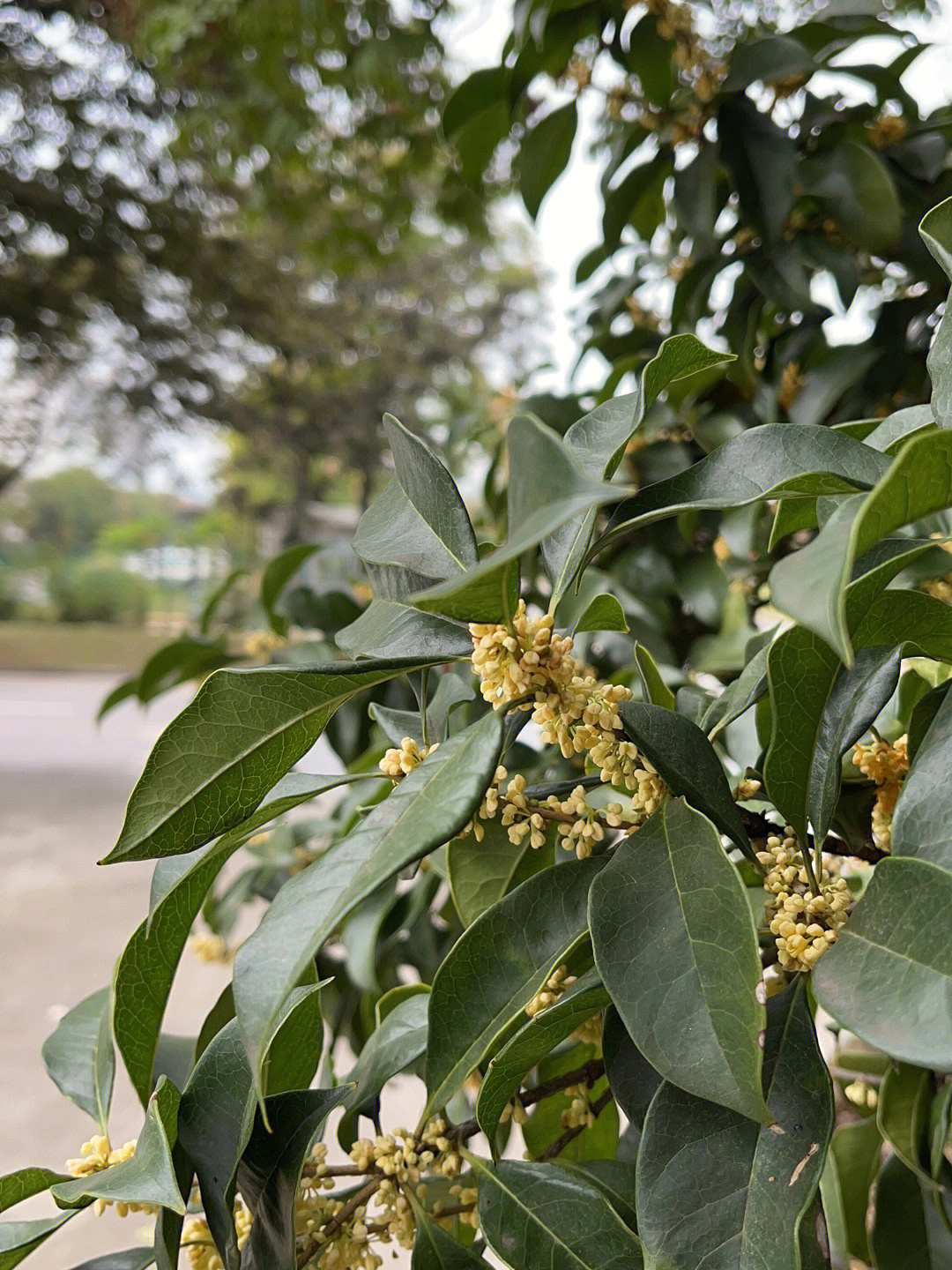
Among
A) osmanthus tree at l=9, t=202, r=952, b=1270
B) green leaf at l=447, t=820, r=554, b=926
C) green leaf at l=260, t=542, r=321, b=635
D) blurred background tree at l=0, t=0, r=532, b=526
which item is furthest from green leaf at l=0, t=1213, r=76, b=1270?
blurred background tree at l=0, t=0, r=532, b=526

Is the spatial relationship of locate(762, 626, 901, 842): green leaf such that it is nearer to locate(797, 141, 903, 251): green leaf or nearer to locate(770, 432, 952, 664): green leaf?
locate(770, 432, 952, 664): green leaf

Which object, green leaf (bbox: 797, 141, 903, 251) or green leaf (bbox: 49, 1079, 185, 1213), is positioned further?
green leaf (bbox: 797, 141, 903, 251)

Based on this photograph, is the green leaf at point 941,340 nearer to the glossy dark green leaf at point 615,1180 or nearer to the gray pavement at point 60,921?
the glossy dark green leaf at point 615,1180

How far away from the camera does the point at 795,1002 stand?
20cm

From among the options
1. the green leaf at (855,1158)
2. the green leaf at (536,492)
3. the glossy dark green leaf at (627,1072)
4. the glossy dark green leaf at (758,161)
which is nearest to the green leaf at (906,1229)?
the green leaf at (855,1158)

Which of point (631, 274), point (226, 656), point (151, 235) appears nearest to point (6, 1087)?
point (226, 656)

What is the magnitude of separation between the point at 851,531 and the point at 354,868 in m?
0.09

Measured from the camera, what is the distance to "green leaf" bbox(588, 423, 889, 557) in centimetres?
17

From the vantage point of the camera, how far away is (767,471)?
179 mm

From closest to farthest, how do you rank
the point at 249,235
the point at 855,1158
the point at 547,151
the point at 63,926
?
the point at 855,1158
the point at 547,151
the point at 63,926
the point at 249,235

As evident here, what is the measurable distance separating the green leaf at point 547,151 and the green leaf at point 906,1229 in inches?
17.8

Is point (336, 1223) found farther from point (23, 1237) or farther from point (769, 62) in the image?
point (769, 62)

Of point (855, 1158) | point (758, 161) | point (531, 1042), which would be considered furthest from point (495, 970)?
point (758, 161)

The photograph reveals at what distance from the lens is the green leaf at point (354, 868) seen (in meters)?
0.15
